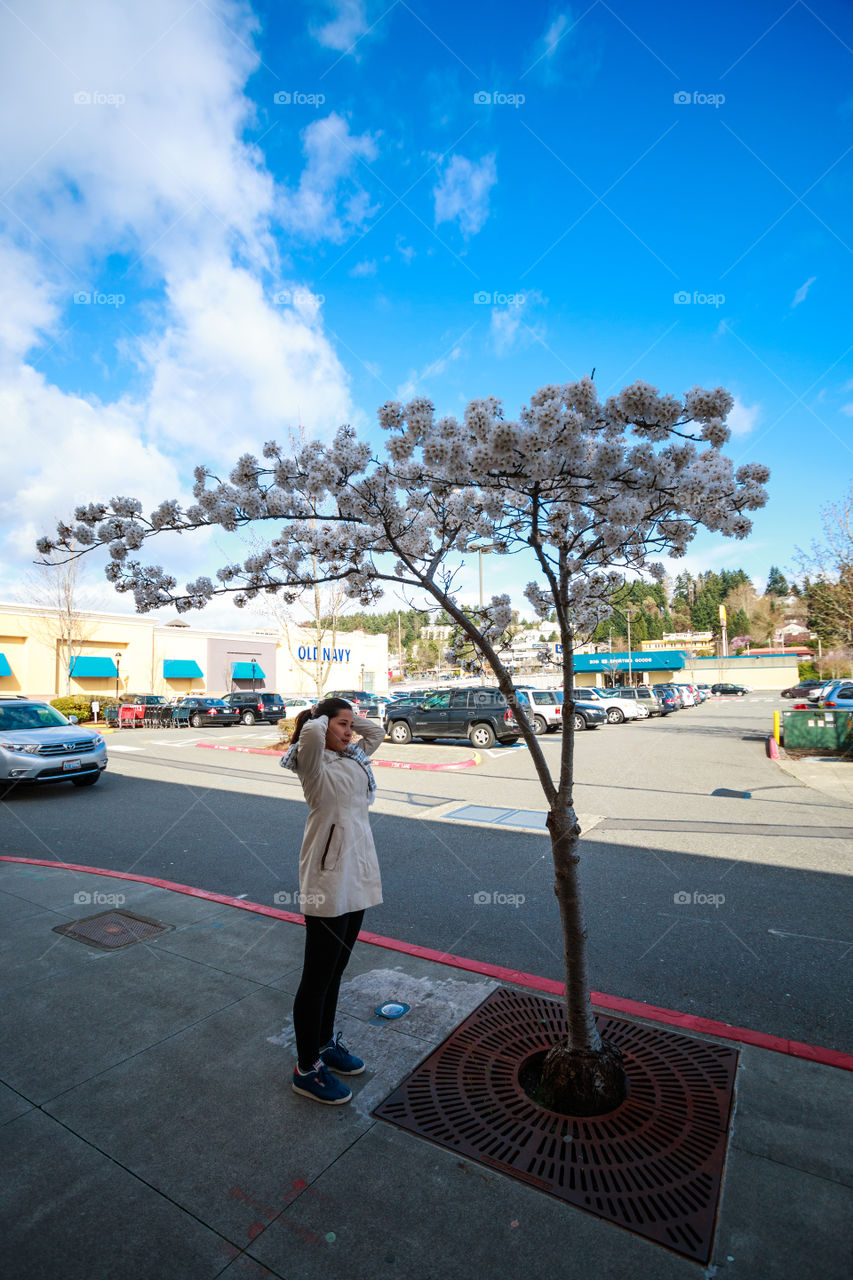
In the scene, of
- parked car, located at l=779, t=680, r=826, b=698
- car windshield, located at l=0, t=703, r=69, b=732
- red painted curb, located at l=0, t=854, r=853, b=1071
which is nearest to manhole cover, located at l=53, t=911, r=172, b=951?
red painted curb, located at l=0, t=854, r=853, b=1071

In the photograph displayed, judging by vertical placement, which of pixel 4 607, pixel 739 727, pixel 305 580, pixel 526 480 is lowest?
pixel 739 727

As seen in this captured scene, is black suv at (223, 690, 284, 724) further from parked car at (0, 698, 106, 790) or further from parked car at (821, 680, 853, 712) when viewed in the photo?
parked car at (821, 680, 853, 712)

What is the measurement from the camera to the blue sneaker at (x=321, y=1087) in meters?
3.01

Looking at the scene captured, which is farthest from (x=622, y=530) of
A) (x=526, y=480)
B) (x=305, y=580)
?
(x=305, y=580)

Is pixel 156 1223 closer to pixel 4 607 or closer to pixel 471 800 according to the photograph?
pixel 471 800

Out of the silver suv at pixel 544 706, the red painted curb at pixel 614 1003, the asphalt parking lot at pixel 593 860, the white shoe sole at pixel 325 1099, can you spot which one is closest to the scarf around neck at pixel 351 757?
the white shoe sole at pixel 325 1099

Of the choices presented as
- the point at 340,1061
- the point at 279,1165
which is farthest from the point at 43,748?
the point at 279,1165

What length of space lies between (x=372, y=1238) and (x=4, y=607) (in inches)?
1595

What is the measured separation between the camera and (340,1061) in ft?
10.6

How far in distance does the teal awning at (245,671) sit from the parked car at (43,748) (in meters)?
35.5

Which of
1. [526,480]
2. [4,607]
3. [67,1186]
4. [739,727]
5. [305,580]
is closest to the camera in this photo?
[67,1186]

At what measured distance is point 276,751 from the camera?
19.1 m

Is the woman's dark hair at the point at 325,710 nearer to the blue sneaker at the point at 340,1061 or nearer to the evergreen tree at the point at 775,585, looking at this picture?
the blue sneaker at the point at 340,1061

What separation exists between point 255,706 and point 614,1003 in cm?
2834
